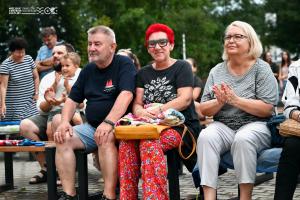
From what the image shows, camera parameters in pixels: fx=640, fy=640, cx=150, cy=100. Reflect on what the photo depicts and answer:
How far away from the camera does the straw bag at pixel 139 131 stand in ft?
17.6

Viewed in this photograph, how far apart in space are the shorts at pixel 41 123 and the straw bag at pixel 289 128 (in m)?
3.57

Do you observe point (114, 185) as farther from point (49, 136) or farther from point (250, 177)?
A: point (49, 136)

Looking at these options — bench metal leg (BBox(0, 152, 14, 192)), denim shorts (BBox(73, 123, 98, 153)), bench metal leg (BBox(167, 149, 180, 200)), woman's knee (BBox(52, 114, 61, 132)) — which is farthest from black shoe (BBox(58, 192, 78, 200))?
bench metal leg (BBox(0, 152, 14, 192))

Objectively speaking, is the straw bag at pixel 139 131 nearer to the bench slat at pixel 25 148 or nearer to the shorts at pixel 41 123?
the bench slat at pixel 25 148

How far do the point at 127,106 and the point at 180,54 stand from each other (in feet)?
112

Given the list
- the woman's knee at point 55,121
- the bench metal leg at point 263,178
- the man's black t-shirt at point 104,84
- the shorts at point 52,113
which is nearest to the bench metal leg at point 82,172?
the man's black t-shirt at point 104,84

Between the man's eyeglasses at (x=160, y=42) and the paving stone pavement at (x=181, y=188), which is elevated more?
the man's eyeglasses at (x=160, y=42)

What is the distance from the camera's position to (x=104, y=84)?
624 cm

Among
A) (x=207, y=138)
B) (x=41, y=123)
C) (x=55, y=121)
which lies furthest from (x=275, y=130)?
(x=41, y=123)

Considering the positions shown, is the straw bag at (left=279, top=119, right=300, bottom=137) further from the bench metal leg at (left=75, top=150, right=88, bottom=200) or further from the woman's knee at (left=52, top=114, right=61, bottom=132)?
the woman's knee at (left=52, top=114, right=61, bottom=132)

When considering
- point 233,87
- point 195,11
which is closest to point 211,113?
point 233,87

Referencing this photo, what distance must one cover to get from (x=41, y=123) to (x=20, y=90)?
1.65 metres

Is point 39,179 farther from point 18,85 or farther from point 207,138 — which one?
point 207,138

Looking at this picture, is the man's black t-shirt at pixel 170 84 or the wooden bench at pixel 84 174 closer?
the wooden bench at pixel 84 174
